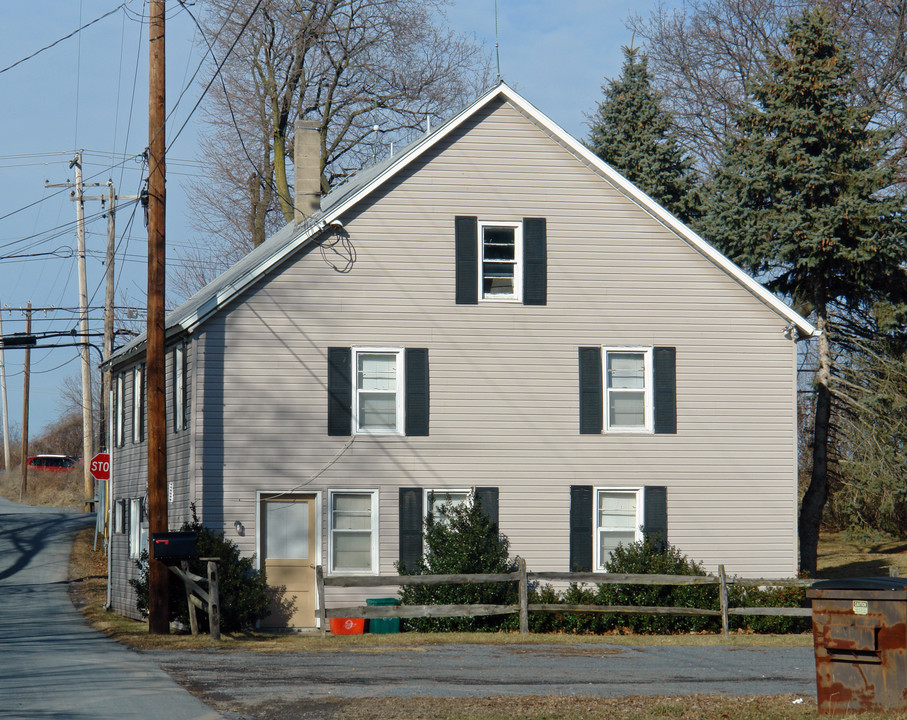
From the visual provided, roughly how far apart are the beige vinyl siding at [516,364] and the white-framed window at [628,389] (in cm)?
23

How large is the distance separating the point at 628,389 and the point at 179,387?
8.53m

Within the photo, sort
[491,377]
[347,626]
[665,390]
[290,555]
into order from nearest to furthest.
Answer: [347,626]
[290,555]
[491,377]
[665,390]

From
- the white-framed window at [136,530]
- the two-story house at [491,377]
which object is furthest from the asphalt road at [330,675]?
the white-framed window at [136,530]

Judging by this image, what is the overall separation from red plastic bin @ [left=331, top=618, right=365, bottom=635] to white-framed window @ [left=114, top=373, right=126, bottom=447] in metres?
10.4

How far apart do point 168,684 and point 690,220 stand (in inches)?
1068

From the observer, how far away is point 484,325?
21.6m

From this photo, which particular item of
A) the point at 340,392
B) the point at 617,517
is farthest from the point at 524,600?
the point at 340,392

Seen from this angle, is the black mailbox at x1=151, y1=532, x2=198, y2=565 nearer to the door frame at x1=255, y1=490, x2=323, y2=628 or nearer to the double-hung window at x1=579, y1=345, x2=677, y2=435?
the door frame at x1=255, y1=490, x2=323, y2=628

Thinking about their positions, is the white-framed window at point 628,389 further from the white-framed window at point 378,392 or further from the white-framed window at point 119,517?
the white-framed window at point 119,517

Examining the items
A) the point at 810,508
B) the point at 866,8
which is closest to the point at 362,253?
the point at 810,508

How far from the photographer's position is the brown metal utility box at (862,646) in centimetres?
1010

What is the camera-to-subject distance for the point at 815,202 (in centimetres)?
2994

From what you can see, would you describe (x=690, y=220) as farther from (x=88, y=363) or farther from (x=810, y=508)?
(x=88, y=363)

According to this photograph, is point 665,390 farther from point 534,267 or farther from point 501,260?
point 501,260
